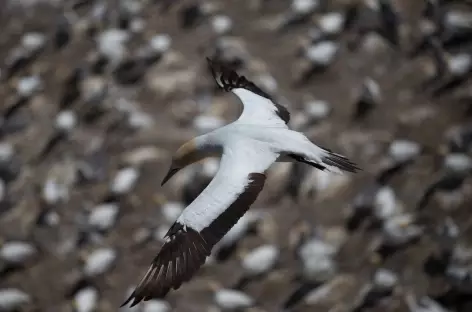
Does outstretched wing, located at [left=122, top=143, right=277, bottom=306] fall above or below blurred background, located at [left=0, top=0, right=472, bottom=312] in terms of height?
below

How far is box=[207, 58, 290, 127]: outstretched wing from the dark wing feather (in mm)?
198

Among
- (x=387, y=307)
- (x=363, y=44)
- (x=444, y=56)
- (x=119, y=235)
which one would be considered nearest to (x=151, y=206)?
(x=119, y=235)

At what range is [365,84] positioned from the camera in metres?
1.72

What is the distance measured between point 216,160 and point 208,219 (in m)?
0.80

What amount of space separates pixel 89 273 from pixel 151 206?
7.8 inches

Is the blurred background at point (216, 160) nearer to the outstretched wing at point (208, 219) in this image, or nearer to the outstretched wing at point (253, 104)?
the outstretched wing at point (253, 104)

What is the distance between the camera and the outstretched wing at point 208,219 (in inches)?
29.4

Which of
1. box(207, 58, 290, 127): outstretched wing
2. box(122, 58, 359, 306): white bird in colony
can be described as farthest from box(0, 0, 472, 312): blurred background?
box(122, 58, 359, 306): white bird in colony

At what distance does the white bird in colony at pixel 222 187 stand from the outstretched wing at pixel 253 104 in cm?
7

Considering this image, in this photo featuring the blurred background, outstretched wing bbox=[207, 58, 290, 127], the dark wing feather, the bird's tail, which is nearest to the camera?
the dark wing feather

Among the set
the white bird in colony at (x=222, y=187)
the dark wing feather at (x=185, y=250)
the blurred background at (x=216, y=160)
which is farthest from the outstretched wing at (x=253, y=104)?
the blurred background at (x=216, y=160)

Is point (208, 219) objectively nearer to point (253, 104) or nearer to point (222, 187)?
point (222, 187)

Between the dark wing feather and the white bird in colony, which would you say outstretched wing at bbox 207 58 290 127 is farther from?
the dark wing feather

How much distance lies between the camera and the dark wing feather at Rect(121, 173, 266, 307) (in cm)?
74
